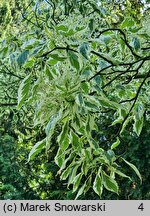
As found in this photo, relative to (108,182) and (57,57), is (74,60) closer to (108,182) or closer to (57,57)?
(57,57)

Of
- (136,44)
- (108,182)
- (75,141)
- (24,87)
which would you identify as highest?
(136,44)

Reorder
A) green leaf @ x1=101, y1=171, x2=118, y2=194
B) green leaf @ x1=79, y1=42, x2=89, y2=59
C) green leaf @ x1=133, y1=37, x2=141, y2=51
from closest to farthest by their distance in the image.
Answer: green leaf @ x1=79, y1=42, x2=89, y2=59
green leaf @ x1=133, y1=37, x2=141, y2=51
green leaf @ x1=101, y1=171, x2=118, y2=194

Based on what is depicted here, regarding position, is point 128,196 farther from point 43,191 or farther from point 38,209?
point 38,209

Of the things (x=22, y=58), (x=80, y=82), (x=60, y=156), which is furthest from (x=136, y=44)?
(x=60, y=156)

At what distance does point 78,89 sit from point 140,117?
1.21 feet

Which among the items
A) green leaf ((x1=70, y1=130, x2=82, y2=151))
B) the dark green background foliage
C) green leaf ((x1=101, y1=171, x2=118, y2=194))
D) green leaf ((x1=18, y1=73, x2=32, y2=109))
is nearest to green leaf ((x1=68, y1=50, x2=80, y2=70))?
the dark green background foliage

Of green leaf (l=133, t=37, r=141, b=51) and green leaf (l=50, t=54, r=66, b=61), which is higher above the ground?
green leaf (l=133, t=37, r=141, b=51)

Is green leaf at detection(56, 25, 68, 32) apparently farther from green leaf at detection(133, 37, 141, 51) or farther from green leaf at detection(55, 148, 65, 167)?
green leaf at detection(55, 148, 65, 167)

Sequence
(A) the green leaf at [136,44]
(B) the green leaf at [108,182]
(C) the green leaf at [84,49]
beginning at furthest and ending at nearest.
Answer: (B) the green leaf at [108,182]
(A) the green leaf at [136,44]
(C) the green leaf at [84,49]

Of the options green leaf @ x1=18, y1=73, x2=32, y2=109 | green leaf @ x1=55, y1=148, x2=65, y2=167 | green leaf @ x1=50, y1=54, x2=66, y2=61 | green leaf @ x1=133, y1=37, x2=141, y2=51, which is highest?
green leaf @ x1=133, y1=37, x2=141, y2=51

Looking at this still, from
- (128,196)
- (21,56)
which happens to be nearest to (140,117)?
(21,56)

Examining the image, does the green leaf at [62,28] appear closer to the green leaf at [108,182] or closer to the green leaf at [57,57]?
the green leaf at [57,57]

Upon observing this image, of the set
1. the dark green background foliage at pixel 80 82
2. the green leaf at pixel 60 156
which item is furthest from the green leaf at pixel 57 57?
the green leaf at pixel 60 156

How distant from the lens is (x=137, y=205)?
1.12m
